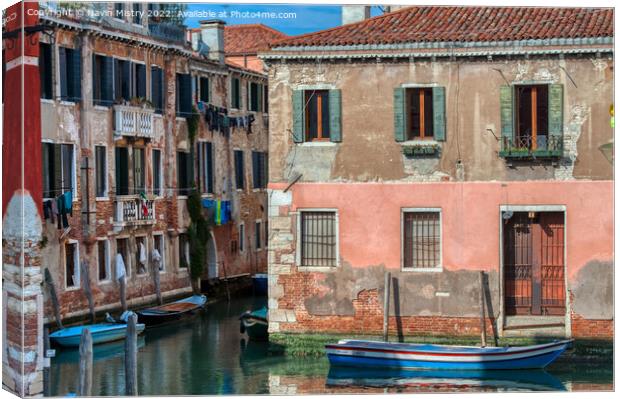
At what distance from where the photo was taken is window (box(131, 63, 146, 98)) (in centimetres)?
1656

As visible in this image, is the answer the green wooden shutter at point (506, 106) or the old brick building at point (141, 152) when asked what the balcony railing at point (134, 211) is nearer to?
the old brick building at point (141, 152)

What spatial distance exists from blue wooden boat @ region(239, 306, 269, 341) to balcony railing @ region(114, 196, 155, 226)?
53.6 inches

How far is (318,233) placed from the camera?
625 inches

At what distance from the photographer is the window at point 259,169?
16047 millimetres

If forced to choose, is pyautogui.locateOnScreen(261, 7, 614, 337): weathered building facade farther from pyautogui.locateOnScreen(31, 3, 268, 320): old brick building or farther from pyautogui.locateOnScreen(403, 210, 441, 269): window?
pyautogui.locateOnScreen(31, 3, 268, 320): old brick building

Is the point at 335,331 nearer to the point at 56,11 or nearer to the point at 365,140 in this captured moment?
the point at 365,140

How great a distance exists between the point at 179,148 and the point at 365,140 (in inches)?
77.6

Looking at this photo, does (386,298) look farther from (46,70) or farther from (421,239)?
(46,70)

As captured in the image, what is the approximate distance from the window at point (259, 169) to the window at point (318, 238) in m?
0.54

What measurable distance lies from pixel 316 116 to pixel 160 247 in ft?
7.82

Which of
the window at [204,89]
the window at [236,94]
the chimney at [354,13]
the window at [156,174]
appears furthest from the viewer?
the window at [204,89]

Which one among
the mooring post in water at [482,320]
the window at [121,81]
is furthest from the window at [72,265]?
the mooring post in water at [482,320]

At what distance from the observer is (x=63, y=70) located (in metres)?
15.8

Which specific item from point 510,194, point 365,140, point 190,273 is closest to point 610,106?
point 510,194
